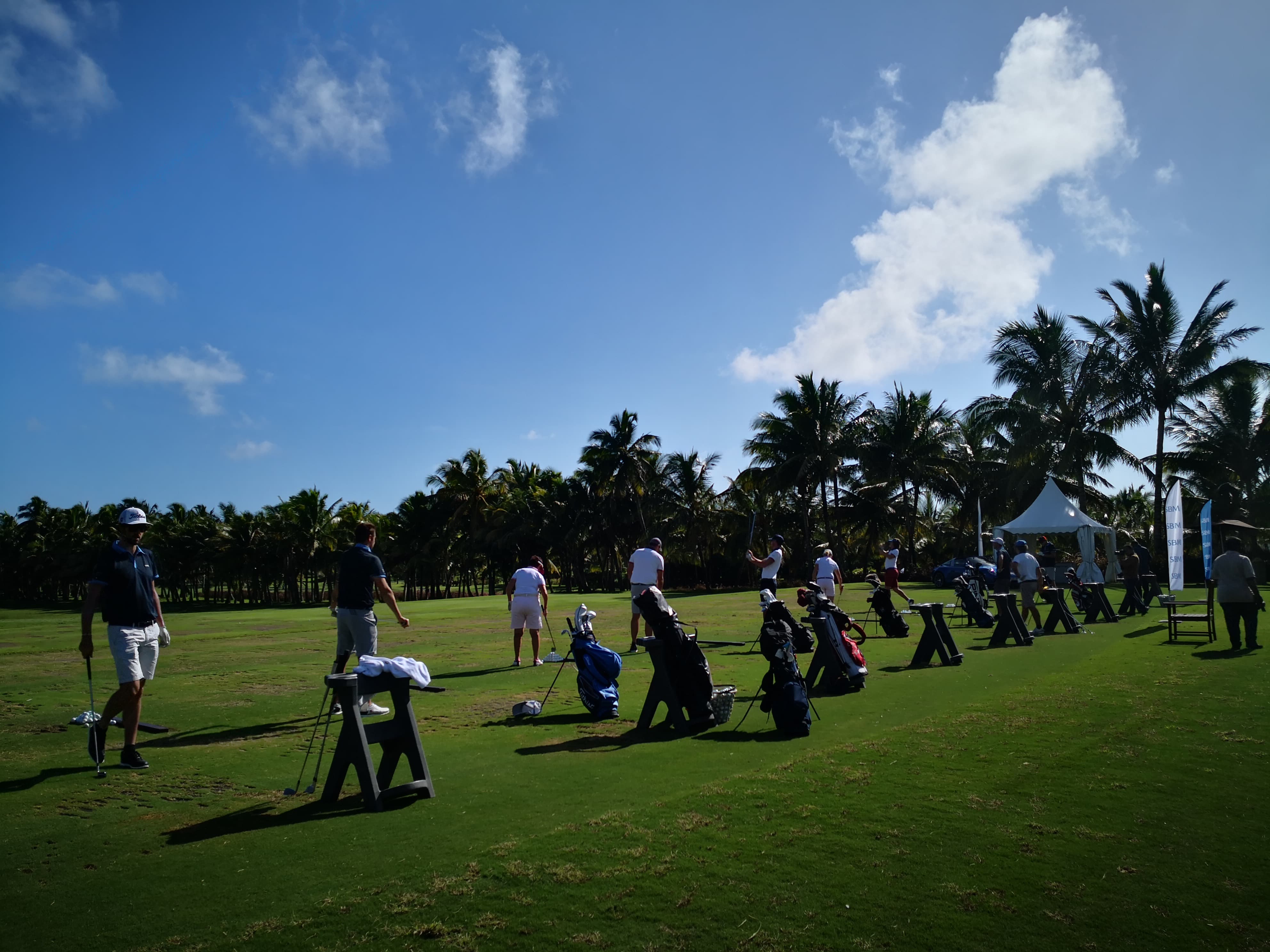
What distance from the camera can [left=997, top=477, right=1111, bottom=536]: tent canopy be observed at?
3142 cm

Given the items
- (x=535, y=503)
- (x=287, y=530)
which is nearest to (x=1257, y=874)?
(x=535, y=503)

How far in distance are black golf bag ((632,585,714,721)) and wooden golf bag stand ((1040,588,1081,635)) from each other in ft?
35.7

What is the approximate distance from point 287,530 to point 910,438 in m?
41.0

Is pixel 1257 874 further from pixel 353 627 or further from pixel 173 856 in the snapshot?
pixel 353 627

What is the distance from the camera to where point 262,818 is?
5.51 m

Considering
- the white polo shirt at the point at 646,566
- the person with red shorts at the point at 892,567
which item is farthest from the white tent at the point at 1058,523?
the white polo shirt at the point at 646,566

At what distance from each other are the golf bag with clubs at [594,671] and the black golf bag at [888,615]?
7.57 metres

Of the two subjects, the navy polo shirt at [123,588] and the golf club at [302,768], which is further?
the navy polo shirt at [123,588]

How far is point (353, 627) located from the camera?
873 cm

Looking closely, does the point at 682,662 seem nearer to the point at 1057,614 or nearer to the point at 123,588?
the point at 123,588

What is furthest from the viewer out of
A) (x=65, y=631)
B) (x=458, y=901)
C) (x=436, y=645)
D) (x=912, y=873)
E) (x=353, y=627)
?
(x=65, y=631)

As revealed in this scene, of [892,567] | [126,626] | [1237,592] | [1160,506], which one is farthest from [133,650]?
[1160,506]

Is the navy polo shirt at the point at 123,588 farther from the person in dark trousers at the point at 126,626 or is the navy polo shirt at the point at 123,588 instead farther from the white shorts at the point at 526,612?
the white shorts at the point at 526,612

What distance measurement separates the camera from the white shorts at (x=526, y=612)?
12.5 m
